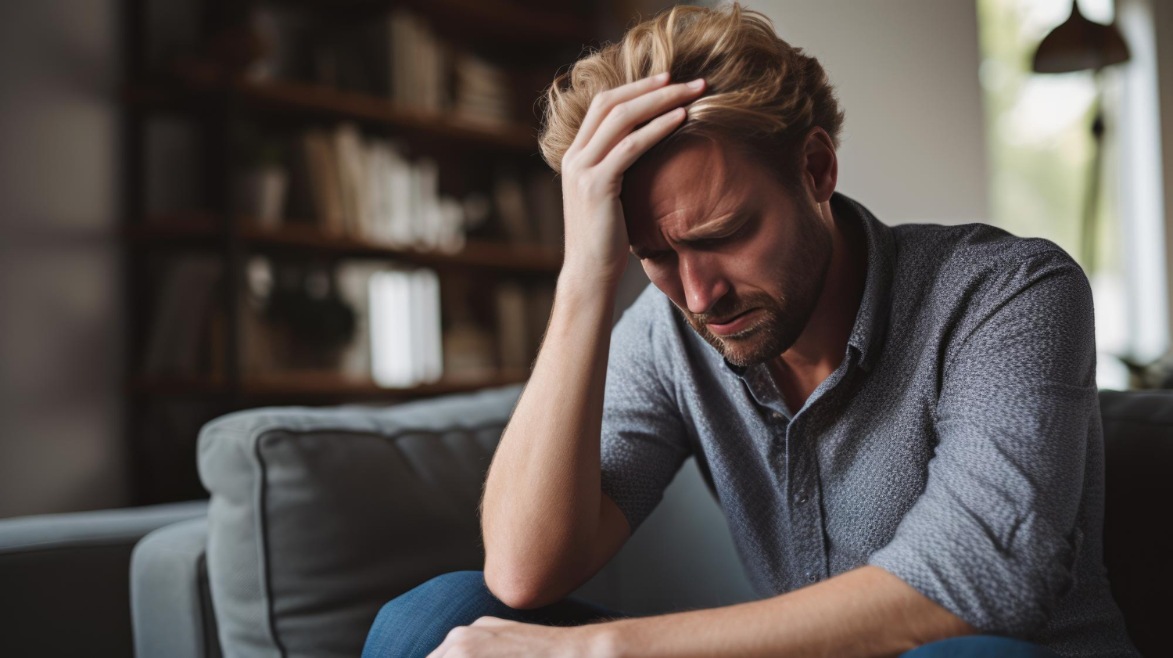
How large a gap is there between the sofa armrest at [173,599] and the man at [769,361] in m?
0.36

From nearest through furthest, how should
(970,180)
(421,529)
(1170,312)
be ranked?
(421,529)
(970,180)
(1170,312)

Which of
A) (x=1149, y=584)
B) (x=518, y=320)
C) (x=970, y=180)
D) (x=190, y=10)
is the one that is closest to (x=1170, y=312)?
(x=970, y=180)

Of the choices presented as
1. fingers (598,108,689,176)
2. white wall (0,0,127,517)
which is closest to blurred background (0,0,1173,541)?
white wall (0,0,127,517)

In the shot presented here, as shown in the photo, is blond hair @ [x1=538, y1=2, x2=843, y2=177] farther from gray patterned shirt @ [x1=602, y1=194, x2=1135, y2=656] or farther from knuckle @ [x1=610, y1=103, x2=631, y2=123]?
gray patterned shirt @ [x1=602, y1=194, x2=1135, y2=656]

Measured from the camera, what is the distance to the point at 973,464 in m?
0.87

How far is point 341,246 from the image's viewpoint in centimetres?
284

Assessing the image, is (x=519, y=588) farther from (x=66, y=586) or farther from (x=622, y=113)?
(x=66, y=586)

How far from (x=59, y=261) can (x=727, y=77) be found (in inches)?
82.2

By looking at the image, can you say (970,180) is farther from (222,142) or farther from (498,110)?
(222,142)

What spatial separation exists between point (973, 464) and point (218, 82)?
219cm

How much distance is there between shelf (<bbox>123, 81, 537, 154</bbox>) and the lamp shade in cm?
162

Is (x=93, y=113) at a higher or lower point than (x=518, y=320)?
higher

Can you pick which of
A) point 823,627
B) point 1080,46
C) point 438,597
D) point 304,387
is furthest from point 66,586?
point 1080,46

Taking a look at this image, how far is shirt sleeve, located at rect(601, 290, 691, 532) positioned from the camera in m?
1.20
